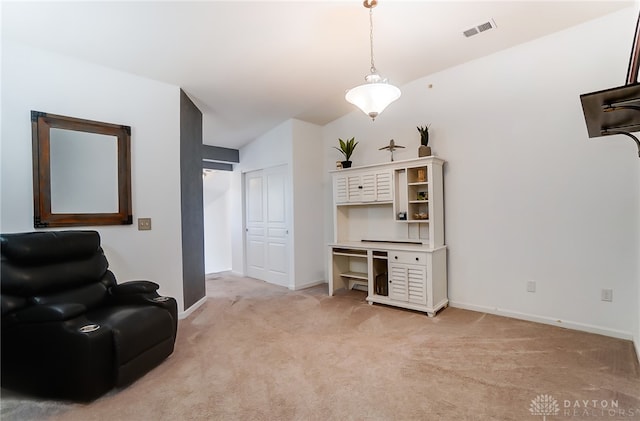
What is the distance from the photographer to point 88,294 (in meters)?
2.47

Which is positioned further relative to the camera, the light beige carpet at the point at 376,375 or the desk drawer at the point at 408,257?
the desk drawer at the point at 408,257

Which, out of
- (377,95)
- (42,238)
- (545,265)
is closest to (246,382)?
(42,238)

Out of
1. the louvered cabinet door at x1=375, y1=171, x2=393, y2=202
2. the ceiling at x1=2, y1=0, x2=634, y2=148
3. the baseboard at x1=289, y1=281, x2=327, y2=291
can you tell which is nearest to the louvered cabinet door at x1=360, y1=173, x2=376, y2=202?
the louvered cabinet door at x1=375, y1=171, x2=393, y2=202

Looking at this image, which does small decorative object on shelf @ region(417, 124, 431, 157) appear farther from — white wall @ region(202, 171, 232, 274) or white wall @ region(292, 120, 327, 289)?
white wall @ region(202, 171, 232, 274)

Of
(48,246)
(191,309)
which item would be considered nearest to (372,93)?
(48,246)

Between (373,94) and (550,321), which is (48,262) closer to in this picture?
(373,94)

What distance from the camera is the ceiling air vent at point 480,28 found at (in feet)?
9.56

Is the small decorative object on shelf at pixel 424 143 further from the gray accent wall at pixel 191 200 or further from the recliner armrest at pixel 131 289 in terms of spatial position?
the recliner armrest at pixel 131 289

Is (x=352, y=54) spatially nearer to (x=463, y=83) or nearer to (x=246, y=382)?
(x=463, y=83)

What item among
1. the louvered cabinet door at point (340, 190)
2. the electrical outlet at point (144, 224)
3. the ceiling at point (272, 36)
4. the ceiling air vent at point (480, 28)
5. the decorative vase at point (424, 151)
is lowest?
the electrical outlet at point (144, 224)

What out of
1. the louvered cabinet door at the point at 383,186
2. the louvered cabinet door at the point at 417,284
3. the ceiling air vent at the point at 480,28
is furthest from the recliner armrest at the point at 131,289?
the ceiling air vent at the point at 480,28

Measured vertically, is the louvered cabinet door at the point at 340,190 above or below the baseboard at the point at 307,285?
above

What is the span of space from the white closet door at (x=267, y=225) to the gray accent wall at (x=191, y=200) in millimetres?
1304

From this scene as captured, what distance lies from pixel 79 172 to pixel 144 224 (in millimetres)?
737
